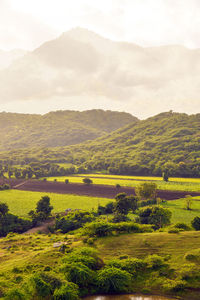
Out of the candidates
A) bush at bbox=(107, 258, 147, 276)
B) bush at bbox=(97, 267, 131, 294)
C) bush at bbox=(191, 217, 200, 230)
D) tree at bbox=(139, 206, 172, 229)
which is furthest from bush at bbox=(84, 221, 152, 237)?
tree at bbox=(139, 206, 172, 229)

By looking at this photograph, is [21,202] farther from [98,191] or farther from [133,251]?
[133,251]

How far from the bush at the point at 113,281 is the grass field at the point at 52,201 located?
227ft

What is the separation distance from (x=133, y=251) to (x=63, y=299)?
18.5 m

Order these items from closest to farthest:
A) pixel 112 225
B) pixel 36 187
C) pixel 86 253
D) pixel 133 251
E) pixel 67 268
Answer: pixel 67 268, pixel 86 253, pixel 133 251, pixel 112 225, pixel 36 187

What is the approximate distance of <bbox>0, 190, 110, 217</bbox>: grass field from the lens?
108625 millimetres

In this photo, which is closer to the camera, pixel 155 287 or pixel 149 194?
pixel 155 287

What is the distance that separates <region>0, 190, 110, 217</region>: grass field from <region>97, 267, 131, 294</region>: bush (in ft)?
227

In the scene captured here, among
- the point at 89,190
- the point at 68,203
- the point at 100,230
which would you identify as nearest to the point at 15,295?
the point at 100,230

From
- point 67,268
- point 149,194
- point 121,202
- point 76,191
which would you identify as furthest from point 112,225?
point 76,191

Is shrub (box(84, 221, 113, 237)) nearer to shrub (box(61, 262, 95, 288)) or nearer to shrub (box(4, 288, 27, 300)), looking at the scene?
shrub (box(61, 262, 95, 288))

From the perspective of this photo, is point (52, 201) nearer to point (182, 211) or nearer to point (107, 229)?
point (182, 211)

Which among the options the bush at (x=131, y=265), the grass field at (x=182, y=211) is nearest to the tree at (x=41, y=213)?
the grass field at (x=182, y=211)

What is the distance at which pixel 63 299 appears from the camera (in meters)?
32.1

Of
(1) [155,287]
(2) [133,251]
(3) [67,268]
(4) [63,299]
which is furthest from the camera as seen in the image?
(2) [133,251]
